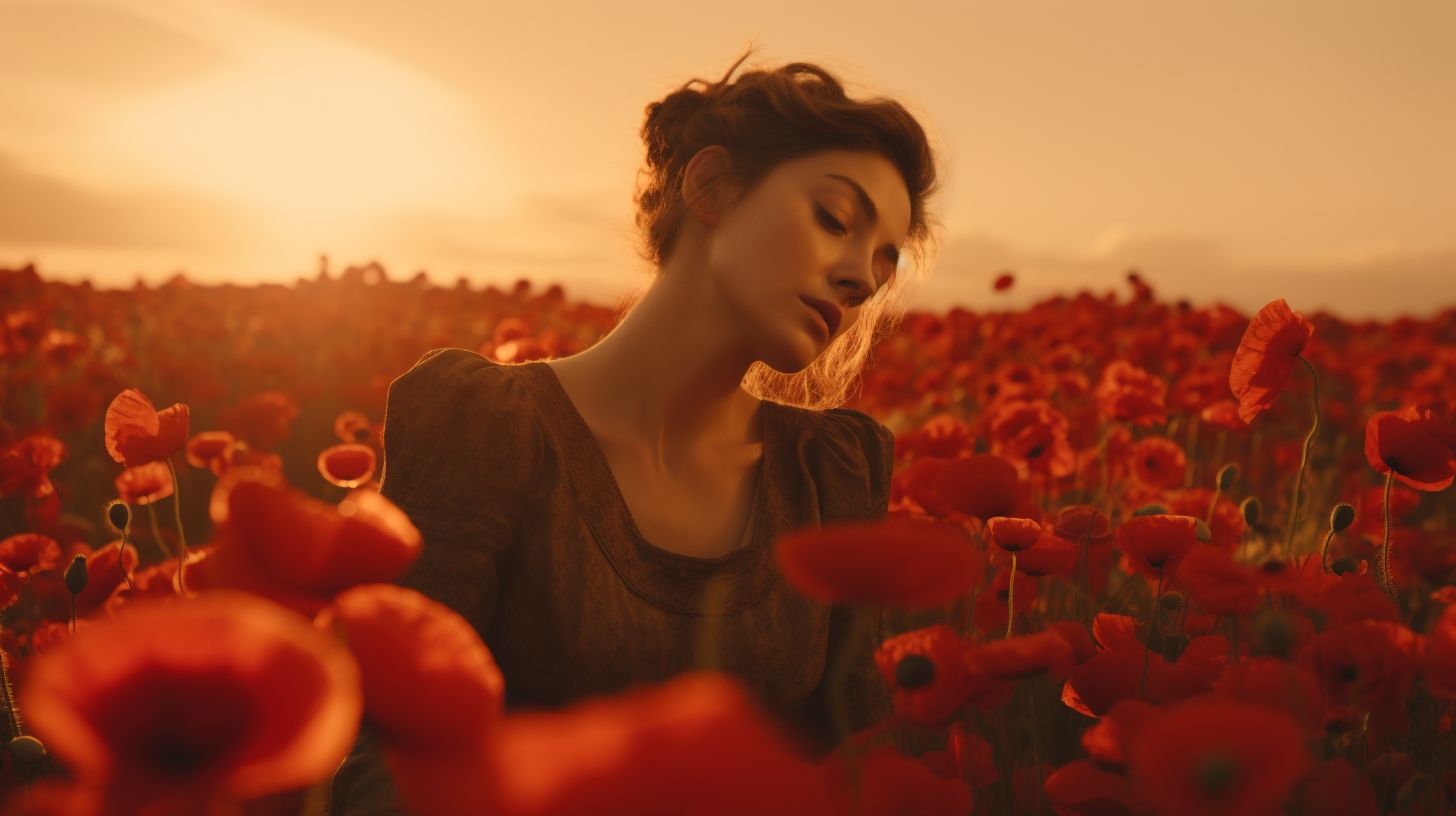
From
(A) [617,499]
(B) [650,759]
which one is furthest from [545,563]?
(B) [650,759]

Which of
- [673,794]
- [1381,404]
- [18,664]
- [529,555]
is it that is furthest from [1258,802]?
[1381,404]

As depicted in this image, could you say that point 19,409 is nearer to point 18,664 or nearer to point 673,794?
Result: point 18,664

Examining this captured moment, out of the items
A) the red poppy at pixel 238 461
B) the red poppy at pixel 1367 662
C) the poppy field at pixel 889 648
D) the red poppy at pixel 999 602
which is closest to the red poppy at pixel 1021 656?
the poppy field at pixel 889 648

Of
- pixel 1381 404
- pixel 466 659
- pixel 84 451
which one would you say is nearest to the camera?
pixel 466 659

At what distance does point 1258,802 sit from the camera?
579 mm

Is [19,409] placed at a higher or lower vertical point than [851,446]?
lower

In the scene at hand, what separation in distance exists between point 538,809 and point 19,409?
4.36 meters

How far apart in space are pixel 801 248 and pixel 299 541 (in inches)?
45.7

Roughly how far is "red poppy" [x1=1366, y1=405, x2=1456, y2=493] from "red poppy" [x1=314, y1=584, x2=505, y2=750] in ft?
4.28

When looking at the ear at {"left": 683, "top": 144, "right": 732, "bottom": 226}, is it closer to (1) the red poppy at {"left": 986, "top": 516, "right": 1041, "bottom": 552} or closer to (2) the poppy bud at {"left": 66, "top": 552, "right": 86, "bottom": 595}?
(1) the red poppy at {"left": 986, "top": 516, "right": 1041, "bottom": 552}

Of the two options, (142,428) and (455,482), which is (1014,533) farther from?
(142,428)

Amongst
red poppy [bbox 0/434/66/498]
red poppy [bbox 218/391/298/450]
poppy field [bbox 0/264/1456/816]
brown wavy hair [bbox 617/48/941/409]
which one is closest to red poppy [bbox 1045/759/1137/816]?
poppy field [bbox 0/264/1456/816]

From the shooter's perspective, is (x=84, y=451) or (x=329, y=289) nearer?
(x=84, y=451)

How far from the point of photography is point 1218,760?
57 cm
